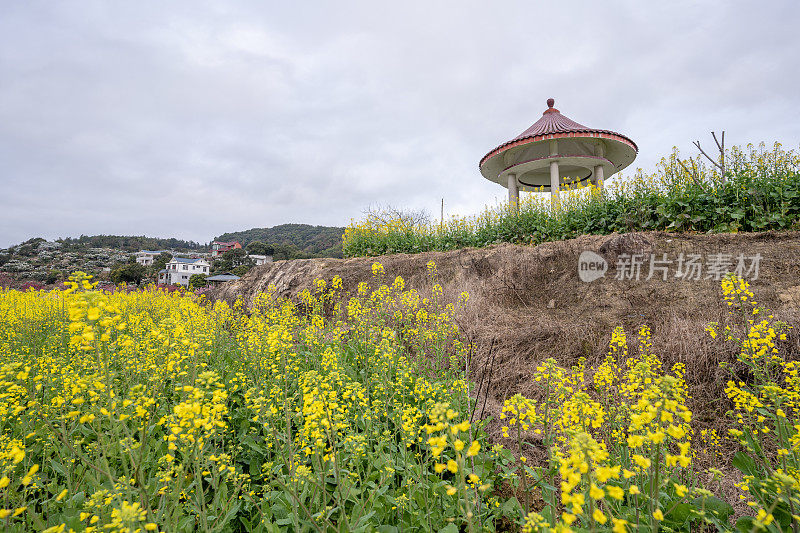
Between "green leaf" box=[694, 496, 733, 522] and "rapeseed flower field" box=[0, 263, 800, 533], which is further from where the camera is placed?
"green leaf" box=[694, 496, 733, 522]

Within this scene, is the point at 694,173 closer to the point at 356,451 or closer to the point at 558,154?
the point at 558,154

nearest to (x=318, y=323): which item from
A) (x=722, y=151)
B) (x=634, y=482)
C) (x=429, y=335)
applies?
(x=429, y=335)

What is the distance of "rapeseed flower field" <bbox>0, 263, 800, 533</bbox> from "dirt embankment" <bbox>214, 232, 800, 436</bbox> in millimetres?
368

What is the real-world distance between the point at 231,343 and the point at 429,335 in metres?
3.40

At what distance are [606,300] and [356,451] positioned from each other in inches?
209

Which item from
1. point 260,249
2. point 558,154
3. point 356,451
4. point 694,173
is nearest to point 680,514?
point 356,451

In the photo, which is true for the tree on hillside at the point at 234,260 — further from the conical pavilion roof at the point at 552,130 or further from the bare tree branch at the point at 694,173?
the bare tree branch at the point at 694,173

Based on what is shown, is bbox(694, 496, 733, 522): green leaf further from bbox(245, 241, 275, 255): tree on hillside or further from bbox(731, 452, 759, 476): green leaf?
bbox(245, 241, 275, 255): tree on hillside

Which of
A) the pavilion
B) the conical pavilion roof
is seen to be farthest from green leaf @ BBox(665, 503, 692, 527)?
the conical pavilion roof

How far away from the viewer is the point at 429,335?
13.5ft

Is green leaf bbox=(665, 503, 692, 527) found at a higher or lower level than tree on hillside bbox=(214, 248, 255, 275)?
lower

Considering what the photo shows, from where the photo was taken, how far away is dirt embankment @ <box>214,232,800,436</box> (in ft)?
13.3

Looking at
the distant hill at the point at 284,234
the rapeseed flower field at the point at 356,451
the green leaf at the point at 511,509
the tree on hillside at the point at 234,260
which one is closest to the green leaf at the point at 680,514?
the rapeseed flower field at the point at 356,451

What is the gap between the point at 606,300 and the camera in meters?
5.91
